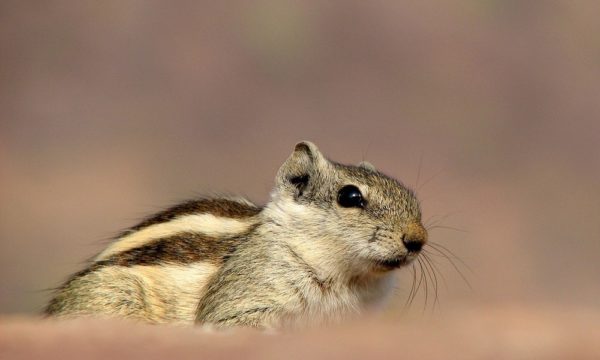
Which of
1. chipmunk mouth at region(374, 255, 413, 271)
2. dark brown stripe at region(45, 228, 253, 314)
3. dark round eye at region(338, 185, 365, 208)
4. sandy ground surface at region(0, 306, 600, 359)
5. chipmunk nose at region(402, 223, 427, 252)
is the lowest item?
sandy ground surface at region(0, 306, 600, 359)

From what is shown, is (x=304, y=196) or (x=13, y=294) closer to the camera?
(x=304, y=196)

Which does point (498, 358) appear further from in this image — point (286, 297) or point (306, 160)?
point (306, 160)

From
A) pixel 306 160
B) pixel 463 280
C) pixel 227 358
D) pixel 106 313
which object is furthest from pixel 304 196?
pixel 463 280

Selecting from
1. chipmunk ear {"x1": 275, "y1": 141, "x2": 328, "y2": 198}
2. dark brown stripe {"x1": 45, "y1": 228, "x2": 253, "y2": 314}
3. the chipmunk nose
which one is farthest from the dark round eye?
dark brown stripe {"x1": 45, "y1": 228, "x2": 253, "y2": 314}

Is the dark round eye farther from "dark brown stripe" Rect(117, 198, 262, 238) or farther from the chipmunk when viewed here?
"dark brown stripe" Rect(117, 198, 262, 238)

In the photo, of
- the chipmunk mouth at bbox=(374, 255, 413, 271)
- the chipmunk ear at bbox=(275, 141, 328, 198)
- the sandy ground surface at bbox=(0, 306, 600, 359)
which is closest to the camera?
the sandy ground surface at bbox=(0, 306, 600, 359)

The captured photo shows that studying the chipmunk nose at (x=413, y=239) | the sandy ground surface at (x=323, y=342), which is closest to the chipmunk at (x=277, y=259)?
the chipmunk nose at (x=413, y=239)
